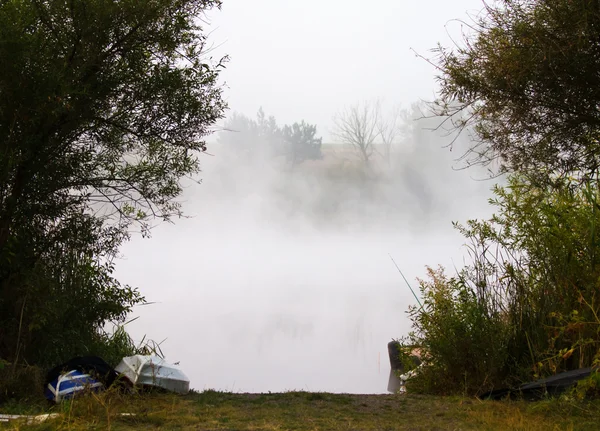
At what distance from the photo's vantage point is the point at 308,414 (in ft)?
13.1

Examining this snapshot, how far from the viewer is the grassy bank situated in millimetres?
3471

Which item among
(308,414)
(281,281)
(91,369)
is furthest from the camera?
(281,281)

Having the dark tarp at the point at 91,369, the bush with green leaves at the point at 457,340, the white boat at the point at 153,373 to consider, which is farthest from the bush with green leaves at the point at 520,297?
the dark tarp at the point at 91,369

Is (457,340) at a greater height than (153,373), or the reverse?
(457,340)

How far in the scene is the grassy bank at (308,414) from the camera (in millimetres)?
3471

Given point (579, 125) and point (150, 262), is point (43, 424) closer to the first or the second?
point (579, 125)

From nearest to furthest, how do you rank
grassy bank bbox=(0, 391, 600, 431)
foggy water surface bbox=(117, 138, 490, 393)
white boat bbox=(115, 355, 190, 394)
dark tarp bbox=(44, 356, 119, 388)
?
grassy bank bbox=(0, 391, 600, 431) < dark tarp bbox=(44, 356, 119, 388) < white boat bbox=(115, 355, 190, 394) < foggy water surface bbox=(117, 138, 490, 393)

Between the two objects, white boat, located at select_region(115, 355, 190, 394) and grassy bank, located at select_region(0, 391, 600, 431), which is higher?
white boat, located at select_region(115, 355, 190, 394)

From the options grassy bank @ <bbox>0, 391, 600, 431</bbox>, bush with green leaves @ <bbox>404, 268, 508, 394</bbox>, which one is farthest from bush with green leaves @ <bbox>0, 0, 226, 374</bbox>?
bush with green leaves @ <bbox>404, 268, 508, 394</bbox>

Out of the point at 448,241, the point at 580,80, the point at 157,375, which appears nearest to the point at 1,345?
the point at 157,375

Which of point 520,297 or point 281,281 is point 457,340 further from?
point 281,281

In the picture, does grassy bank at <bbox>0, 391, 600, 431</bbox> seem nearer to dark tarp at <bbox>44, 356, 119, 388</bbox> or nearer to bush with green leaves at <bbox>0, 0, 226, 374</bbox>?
dark tarp at <bbox>44, 356, 119, 388</bbox>

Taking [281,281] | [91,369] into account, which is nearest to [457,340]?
[91,369]

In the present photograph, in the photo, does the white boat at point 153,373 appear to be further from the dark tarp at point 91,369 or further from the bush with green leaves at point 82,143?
the bush with green leaves at point 82,143
